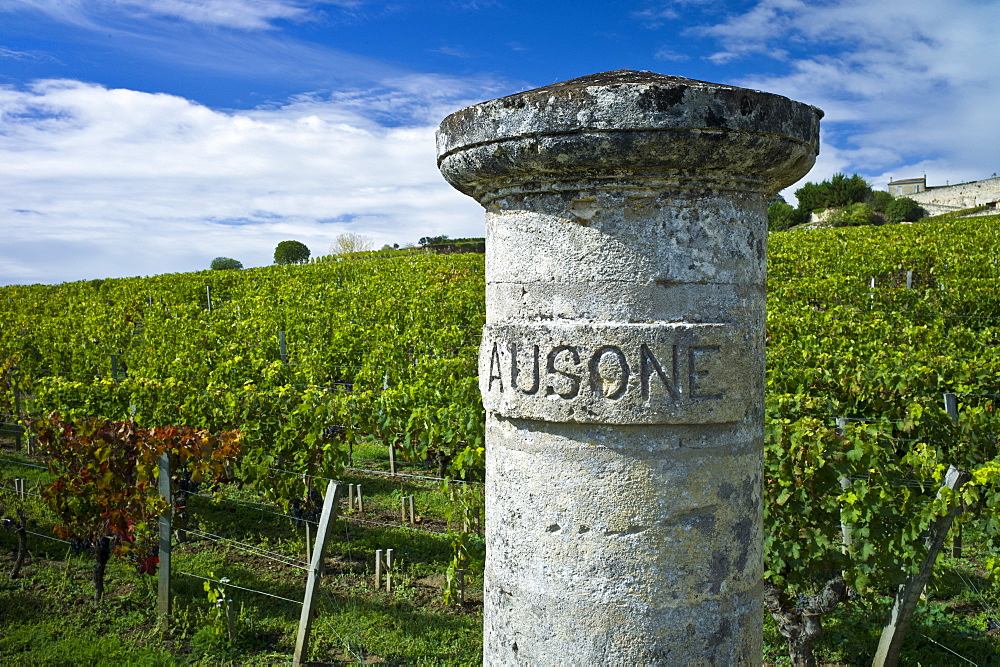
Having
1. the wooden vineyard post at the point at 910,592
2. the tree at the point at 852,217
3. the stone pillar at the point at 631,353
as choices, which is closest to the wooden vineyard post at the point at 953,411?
the wooden vineyard post at the point at 910,592

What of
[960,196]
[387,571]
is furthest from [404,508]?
[960,196]

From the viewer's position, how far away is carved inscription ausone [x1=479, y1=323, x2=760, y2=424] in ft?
6.06

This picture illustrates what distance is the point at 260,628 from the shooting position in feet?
16.2

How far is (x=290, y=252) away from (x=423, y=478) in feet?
124

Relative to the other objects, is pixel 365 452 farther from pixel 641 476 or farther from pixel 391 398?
pixel 641 476

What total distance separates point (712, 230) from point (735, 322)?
26 cm

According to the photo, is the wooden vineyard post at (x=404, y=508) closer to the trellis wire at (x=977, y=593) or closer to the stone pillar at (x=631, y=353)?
the trellis wire at (x=977, y=593)

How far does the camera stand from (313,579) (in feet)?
14.7

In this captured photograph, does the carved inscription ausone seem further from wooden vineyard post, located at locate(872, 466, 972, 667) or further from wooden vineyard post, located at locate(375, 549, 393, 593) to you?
wooden vineyard post, located at locate(375, 549, 393, 593)

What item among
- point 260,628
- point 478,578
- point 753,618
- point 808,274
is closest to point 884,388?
point 478,578

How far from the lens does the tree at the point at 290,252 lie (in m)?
42.4

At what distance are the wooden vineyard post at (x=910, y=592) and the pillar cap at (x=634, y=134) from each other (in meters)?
3.17

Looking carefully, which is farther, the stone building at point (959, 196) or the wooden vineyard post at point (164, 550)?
the stone building at point (959, 196)

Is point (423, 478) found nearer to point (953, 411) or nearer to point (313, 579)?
point (313, 579)
